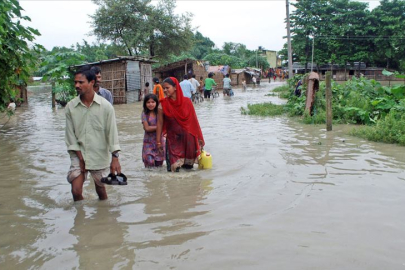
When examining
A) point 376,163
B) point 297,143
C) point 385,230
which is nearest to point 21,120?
point 297,143

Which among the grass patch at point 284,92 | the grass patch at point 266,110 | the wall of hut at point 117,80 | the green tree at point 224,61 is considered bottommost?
the grass patch at point 266,110

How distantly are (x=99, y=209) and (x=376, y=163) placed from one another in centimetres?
420

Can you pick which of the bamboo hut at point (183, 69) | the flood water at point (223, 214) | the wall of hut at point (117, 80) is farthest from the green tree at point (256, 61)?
the flood water at point (223, 214)

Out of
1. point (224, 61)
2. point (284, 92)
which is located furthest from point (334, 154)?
point (224, 61)

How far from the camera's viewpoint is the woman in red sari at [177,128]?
16.5ft

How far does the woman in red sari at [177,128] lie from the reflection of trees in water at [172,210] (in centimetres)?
Answer: 27

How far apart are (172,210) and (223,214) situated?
0.57 meters

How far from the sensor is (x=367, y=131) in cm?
782

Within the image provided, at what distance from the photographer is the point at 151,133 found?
5.47 m

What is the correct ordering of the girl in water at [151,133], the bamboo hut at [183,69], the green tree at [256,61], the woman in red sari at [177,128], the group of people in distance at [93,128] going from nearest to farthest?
the group of people in distance at [93,128] → the woman in red sari at [177,128] → the girl in water at [151,133] → the bamboo hut at [183,69] → the green tree at [256,61]

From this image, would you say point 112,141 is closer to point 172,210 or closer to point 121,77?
point 172,210

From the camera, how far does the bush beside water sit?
755 cm

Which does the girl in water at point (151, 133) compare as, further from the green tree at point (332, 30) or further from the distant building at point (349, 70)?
the distant building at point (349, 70)

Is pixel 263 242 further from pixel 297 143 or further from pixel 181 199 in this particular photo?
pixel 297 143
